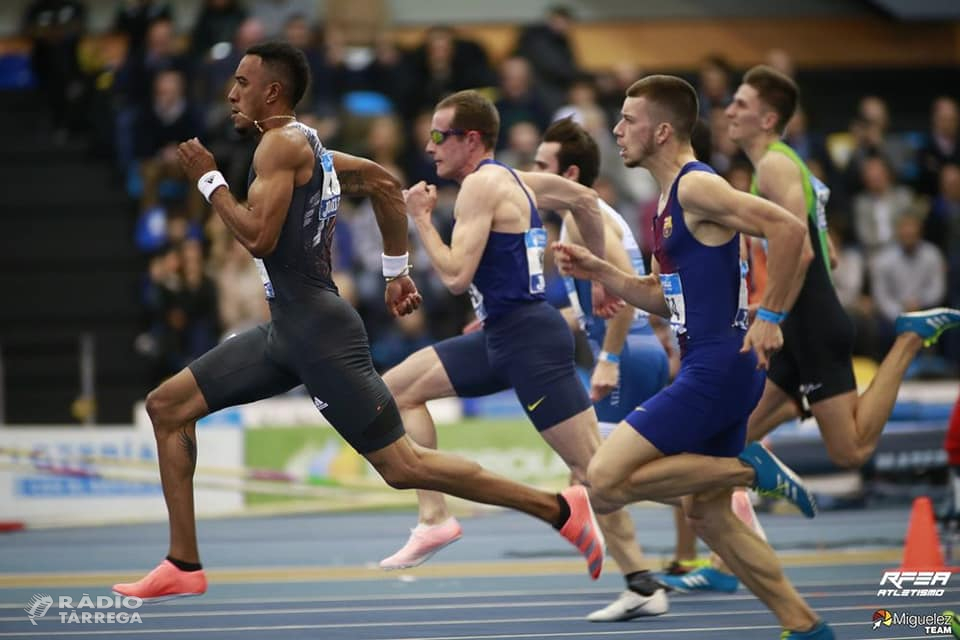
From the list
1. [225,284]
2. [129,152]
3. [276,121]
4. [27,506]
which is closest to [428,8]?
[129,152]

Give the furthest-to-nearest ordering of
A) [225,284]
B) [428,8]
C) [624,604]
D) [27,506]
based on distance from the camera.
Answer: [428,8] < [225,284] < [27,506] < [624,604]

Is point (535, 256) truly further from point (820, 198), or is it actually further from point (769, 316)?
point (769, 316)

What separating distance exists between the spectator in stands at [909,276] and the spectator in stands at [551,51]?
4352 mm

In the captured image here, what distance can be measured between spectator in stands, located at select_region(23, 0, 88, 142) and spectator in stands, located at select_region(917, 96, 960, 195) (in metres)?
10.0

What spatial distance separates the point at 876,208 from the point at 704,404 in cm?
1185

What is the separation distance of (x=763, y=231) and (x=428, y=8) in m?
16.0

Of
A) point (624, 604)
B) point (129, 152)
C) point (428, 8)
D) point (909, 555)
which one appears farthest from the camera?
point (428, 8)

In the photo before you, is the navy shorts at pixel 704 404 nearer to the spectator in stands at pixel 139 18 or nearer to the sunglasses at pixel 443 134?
the sunglasses at pixel 443 134

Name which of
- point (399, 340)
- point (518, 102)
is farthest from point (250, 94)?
point (518, 102)

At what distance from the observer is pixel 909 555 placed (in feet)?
31.1

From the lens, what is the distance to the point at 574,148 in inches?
381

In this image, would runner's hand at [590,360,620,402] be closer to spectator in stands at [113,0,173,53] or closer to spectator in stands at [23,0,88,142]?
spectator in stands at [113,0,173,53]

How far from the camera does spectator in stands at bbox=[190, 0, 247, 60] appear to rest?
62.5ft

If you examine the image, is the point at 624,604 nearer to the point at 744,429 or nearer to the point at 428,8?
the point at 744,429
